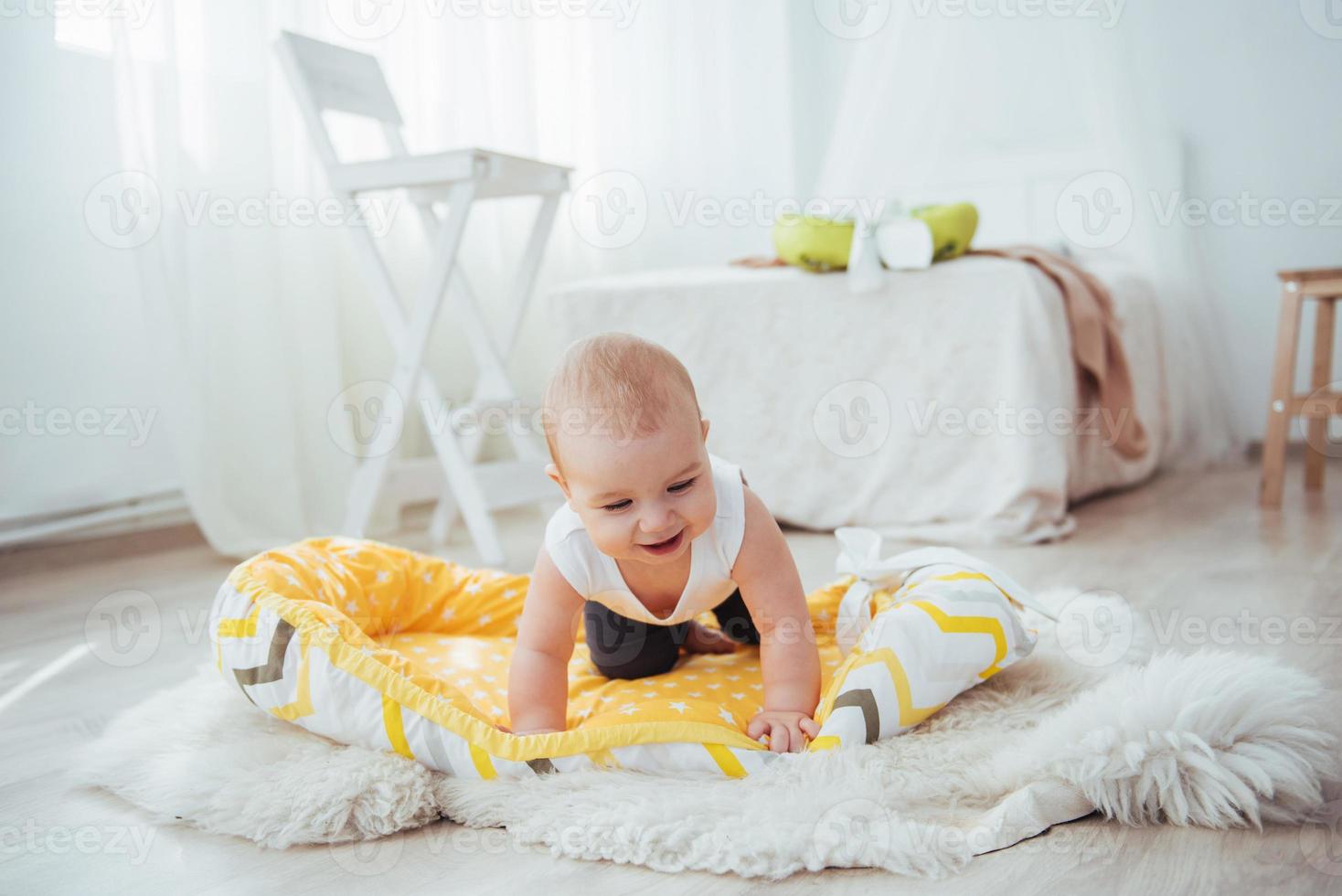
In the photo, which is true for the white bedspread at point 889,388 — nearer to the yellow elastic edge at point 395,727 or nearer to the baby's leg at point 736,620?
the baby's leg at point 736,620

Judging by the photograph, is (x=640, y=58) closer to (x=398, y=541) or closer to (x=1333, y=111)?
(x=398, y=541)

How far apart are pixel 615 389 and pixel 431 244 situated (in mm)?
1226

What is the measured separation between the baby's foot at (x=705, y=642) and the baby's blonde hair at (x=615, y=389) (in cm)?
41

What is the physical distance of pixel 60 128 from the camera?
2043mm

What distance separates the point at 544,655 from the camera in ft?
3.29

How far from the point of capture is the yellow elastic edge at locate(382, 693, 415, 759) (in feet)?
3.13

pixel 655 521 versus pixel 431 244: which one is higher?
pixel 431 244

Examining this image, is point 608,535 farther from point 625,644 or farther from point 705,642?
point 705,642

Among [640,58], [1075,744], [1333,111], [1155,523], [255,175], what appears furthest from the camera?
[640,58]

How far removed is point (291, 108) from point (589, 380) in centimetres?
171

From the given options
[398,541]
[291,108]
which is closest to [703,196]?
[291,108]

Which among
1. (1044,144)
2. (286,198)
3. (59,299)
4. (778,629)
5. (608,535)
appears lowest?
(778,629)

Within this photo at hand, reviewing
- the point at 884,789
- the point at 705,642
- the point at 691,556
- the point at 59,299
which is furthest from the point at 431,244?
the point at 884,789

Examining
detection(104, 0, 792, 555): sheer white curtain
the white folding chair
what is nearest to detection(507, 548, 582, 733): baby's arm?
the white folding chair
